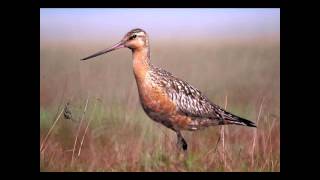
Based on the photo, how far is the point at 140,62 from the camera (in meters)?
9.37

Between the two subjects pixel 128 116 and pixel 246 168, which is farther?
pixel 128 116

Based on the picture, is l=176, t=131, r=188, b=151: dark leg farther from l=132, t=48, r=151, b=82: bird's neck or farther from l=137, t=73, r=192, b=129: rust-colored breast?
l=132, t=48, r=151, b=82: bird's neck

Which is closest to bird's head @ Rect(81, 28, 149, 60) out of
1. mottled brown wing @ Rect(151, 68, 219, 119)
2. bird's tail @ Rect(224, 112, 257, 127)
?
mottled brown wing @ Rect(151, 68, 219, 119)

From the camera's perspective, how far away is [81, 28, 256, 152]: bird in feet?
30.5

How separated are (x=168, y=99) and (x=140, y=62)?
0.53m

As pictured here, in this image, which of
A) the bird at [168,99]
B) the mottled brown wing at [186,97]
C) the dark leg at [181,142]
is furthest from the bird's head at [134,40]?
the dark leg at [181,142]

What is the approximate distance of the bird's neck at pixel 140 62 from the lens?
30.7ft

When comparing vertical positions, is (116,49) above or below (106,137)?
above

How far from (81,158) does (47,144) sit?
425 millimetres

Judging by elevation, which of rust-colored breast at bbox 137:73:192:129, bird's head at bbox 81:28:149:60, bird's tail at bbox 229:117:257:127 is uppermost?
bird's head at bbox 81:28:149:60

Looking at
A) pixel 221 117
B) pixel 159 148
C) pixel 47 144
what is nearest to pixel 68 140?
pixel 47 144

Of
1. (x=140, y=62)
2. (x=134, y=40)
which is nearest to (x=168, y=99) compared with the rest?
(x=140, y=62)
